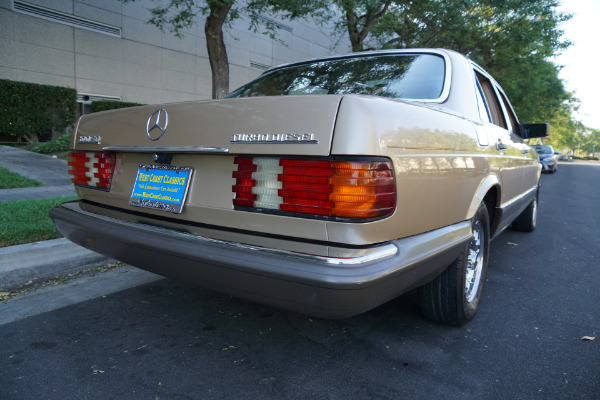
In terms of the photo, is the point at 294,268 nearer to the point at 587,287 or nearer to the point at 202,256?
the point at 202,256

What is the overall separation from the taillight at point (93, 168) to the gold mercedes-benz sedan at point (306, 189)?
0.01 meters

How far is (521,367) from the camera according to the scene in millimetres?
2225

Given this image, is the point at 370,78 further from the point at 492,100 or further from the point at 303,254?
the point at 492,100

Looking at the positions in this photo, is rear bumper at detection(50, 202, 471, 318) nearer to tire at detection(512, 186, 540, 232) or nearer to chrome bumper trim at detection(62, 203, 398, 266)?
chrome bumper trim at detection(62, 203, 398, 266)

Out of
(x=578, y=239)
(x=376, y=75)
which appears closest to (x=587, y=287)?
(x=578, y=239)

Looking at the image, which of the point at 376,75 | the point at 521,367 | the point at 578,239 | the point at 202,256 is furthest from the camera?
the point at 578,239

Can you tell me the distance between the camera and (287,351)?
2316 mm

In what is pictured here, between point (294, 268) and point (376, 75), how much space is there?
1572mm

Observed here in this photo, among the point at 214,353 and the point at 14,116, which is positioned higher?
the point at 14,116

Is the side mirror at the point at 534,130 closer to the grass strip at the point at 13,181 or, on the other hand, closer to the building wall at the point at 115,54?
the grass strip at the point at 13,181

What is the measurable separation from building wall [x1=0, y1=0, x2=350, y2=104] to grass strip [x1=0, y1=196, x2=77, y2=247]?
8.01m

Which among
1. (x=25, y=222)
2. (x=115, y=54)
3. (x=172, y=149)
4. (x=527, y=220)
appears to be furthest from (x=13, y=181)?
(x=115, y=54)

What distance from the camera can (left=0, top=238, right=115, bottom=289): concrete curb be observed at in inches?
125

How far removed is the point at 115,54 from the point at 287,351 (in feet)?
43.6
